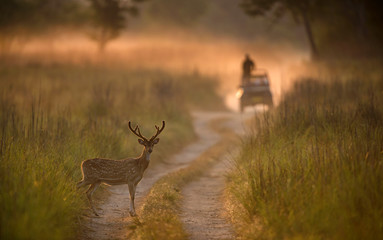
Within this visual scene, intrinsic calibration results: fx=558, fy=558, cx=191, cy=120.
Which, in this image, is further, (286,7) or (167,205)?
(286,7)

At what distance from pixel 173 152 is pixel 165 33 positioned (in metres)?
57.7

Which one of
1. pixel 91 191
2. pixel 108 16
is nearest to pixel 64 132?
pixel 91 191

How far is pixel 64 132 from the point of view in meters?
12.8

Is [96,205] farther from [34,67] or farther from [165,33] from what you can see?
[165,33]

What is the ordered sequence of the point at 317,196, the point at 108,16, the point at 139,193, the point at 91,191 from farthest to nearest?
the point at 108,16 < the point at 139,193 < the point at 91,191 < the point at 317,196

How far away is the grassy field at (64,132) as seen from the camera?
7.93 metres

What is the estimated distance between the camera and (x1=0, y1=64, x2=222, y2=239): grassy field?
26.0 ft

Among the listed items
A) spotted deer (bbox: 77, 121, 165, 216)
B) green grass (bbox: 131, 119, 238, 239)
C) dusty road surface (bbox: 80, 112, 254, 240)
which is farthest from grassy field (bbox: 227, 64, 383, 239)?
spotted deer (bbox: 77, 121, 165, 216)

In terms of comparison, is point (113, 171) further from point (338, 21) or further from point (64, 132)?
point (338, 21)

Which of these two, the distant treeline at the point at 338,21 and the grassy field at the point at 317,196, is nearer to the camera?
the grassy field at the point at 317,196

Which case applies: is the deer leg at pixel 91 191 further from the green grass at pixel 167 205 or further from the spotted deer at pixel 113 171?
the green grass at pixel 167 205

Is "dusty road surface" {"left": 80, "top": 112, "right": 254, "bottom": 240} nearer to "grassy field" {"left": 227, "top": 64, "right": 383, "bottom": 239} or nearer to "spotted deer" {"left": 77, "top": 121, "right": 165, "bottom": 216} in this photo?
"spotted deer" {"left": 77, "top": 121, "right": 165, "bottom": 216}

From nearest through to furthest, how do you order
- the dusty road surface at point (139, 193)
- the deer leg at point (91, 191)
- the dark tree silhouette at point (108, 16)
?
the dusty road surface at point (139, 193)
the deer leg at point (91, 191)
the dark tree silhouette at point (108, 16)

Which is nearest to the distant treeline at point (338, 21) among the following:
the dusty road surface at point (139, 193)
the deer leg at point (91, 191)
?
the dusty road surface at point (139, 193)
